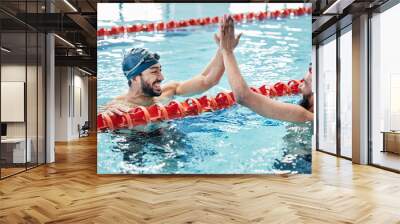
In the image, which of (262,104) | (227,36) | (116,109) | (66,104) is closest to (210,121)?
(262,104)

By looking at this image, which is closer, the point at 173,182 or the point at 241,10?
the point at 173,182

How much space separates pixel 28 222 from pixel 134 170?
2.69 meters

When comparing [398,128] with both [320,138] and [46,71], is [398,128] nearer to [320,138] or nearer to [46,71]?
[320,138]

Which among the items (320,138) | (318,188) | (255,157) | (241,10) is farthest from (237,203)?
(320,138)

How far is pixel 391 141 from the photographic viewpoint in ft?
24.1

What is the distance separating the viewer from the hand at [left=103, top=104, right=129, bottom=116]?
253 inches

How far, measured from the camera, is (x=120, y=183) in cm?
602

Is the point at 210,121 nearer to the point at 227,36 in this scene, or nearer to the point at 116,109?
the point at 227,36

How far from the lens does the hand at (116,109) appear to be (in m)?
6.42

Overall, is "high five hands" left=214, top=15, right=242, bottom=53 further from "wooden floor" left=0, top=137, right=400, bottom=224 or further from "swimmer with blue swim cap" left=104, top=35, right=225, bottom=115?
"wooden floor" left=0, top=137, right=400, bottom=224

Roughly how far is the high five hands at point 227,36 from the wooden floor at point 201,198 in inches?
86.0

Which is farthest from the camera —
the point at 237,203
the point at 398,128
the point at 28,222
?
the point at 398,128

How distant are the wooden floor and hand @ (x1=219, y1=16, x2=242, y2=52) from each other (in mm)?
2184

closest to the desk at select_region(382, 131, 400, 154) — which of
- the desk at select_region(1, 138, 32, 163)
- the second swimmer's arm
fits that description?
the second swimmer's arm
